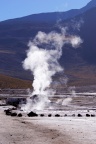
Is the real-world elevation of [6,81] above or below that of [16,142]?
above

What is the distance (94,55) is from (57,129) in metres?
166

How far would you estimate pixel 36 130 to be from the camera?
22328 millimetres

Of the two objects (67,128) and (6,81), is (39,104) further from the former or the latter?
(6,81)

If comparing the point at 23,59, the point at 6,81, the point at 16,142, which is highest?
the point at 23,59

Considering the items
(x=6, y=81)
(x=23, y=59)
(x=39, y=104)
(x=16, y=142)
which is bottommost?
(x=16, y=142)

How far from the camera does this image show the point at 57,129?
23062 millimetres

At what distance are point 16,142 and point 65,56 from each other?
173m

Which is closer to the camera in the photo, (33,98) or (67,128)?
→ (67,128)

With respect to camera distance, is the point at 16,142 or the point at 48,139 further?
the point at 48,139

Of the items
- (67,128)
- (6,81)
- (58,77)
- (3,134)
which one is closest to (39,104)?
(67,128)

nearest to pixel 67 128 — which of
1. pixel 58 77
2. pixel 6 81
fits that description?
pixel 6 81

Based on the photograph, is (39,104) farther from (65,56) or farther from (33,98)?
(65,56)

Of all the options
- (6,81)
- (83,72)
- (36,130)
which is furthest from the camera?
(83,72)

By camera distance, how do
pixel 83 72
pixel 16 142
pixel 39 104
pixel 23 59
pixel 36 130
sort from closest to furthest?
1. pixel 16 142
2. pixel 36 130
3. pixel 39 104
4. pixel 83 72
5. pixel 23 59
